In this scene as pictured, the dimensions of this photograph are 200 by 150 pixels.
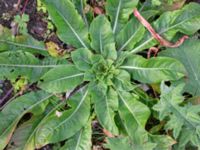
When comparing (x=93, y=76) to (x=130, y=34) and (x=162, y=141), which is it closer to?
(x=130, y=34)

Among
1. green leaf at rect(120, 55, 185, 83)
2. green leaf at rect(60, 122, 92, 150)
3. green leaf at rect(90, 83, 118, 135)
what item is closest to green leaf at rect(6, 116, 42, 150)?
green leaf at rect(60, 122, 92, 150)

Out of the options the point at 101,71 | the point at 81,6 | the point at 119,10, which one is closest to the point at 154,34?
the point at 119,10

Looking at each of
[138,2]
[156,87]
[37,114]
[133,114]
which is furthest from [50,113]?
[138,2]

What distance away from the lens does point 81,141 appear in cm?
282

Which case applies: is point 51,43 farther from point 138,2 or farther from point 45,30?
point 138,2

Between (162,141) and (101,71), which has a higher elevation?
(101,71)

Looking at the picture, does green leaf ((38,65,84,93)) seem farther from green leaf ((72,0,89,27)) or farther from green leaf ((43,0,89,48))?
green leaf ((72,0,89,27))

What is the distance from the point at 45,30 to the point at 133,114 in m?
0.95

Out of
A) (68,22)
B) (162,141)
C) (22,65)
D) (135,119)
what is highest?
(68,22)

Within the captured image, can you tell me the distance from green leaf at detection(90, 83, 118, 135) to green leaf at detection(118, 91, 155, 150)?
76 millimetres

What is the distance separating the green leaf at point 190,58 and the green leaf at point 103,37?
0.37 m

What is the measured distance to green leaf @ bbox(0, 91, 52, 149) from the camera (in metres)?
2.80

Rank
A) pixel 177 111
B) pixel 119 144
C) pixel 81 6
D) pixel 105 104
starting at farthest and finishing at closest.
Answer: pixel 81 6 → pixel 105 104 → pixel 119 144 → pixel 177 111

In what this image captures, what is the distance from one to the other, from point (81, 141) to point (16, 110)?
500mm
